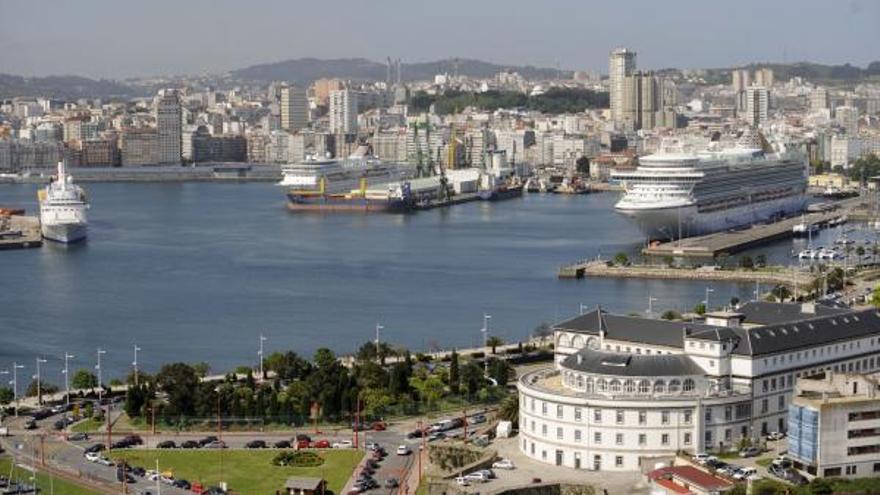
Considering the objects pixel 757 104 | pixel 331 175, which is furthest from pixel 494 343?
pixel 757 104

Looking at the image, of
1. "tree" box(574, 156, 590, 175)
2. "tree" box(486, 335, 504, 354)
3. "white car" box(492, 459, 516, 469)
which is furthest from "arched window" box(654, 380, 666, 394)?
"tree" box(574, 156, 590, 175)

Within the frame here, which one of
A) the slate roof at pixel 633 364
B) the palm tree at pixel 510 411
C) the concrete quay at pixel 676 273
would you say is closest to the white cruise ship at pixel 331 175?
the concrete quay at pixel 676 273

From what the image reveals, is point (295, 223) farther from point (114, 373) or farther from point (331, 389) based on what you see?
point (331, 389)

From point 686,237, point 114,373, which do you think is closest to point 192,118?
point 686,237

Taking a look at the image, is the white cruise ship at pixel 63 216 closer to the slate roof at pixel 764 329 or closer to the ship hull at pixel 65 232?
the ship hull at pixel 65 232

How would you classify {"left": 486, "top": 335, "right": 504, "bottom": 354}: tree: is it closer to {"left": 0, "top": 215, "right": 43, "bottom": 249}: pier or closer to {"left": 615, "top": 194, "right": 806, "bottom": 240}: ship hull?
{"left": 615, "top": 194, "right": 806, "bottom": 240}: ship hull

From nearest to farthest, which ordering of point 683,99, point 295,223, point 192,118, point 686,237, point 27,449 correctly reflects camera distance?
point 27,449
point 686,237
point 295,223
point 192,118
point 683,99
